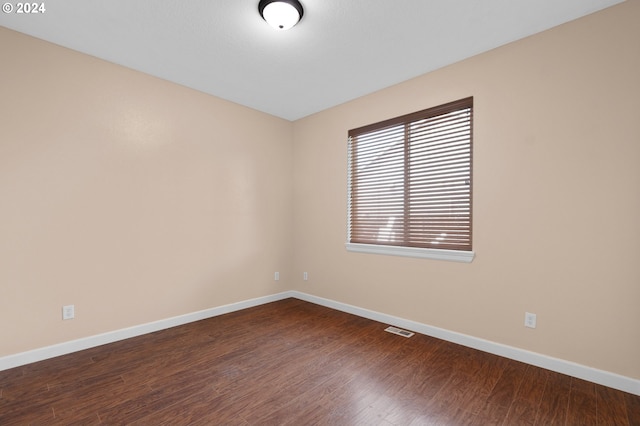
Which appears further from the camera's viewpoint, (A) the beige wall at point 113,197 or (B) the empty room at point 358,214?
(A) the beige wall at point 113,197

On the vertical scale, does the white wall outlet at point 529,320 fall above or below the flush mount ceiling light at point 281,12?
below

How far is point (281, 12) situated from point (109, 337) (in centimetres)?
326

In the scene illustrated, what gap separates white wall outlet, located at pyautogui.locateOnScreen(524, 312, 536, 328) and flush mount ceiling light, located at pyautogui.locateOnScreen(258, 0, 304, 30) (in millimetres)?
3008

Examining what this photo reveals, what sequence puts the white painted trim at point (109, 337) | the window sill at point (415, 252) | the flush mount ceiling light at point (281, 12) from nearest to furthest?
the flush mount ceiling light at point (281, 12) < the white painted trim at point (109, 337) < the window sill at point (415, 252)

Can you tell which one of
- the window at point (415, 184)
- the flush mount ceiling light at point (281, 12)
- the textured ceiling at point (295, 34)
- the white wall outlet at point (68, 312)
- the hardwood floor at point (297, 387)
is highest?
the textured ceiling at point (295, 34)

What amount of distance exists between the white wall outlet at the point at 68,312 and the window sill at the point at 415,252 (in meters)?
2.89

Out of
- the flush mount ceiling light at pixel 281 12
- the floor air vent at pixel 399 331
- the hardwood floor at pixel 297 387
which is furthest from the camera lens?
the floor air vent at pixel 399 331

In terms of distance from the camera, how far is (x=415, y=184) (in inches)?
124

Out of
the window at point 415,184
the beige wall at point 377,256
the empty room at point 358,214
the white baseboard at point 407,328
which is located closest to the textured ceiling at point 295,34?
the empty room at point 358,214

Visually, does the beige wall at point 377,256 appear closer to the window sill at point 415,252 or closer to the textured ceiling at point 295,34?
the window sill at point 415,252

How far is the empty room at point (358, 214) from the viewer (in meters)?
2.01

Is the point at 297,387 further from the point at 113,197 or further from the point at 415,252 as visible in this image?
the point at 113,197

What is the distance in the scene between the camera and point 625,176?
6.63 ft

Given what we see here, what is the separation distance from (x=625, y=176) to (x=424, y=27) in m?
1.83
